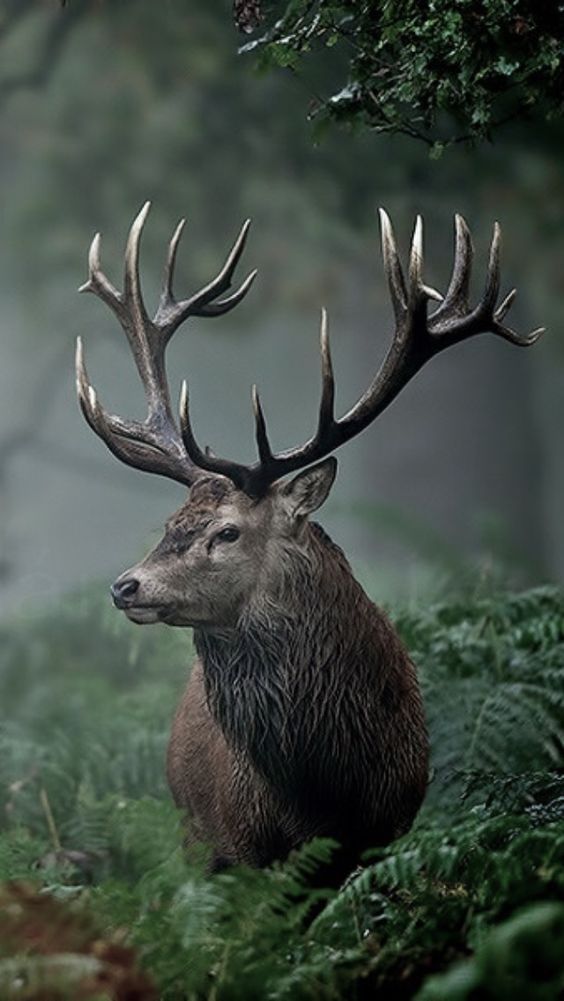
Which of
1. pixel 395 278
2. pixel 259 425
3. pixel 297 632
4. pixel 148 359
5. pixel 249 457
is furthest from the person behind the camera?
pixel 249 457

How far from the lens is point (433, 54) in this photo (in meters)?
4.87

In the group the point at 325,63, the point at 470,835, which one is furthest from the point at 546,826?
the point at 325,63

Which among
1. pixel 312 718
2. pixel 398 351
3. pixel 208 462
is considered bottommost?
pixel 312 718

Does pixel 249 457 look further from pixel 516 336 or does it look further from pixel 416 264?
pixel 416 264

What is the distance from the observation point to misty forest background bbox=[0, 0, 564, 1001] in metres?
Result: 3.81

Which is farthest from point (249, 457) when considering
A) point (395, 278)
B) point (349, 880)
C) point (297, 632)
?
point (349, 880)

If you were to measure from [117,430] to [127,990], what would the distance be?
2.40 m

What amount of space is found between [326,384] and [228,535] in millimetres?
538

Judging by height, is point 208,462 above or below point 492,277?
below

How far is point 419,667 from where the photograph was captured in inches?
258

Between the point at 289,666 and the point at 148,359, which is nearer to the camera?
the point at 289,666

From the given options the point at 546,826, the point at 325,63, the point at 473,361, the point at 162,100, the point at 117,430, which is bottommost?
the point at 546,826

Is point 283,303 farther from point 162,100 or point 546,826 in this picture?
point 546,826

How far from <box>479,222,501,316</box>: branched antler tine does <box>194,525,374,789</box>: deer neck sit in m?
0.86
